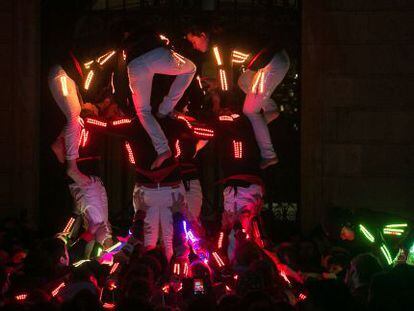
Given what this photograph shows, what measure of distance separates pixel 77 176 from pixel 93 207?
1.42 feet

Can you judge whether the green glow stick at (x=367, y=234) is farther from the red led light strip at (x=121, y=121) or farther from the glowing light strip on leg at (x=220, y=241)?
the red led light strip at (x=121, y=121)

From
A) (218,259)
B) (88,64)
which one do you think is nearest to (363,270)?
(218,259)

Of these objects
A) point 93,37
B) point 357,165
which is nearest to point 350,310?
point 357,165

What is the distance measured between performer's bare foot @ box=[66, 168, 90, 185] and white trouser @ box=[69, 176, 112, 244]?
0.21 ft

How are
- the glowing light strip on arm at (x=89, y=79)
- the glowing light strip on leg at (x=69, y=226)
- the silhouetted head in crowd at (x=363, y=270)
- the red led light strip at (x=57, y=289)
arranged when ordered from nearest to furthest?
the silhouetted head in crowd at (x=363, y=270) → the red led light strip at (x=57, y=289) → the glowing light strip on arm at (x=89, y=79) → the glowing light strip on leg at (x=69, y=226)

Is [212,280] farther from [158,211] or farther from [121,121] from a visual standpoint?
[121,121]

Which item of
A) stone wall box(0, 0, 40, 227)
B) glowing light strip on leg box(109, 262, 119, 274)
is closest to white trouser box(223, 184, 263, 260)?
glowing light strip on leg box(109, 262, 119, 274)

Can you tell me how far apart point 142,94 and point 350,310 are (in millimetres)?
3941

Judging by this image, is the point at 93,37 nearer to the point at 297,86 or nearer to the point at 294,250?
the point at 297,86

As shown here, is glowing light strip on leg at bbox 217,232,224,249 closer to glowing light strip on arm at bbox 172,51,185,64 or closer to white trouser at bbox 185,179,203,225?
white trouser at bbox 185,179,203,225

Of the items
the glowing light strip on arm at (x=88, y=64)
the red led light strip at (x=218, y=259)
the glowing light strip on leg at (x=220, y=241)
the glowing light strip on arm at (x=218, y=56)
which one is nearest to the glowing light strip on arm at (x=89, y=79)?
the glowing light strip on arm at (x=88, y=64)

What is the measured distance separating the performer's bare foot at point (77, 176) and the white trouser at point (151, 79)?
119cm

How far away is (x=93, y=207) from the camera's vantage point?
9508 millimetres

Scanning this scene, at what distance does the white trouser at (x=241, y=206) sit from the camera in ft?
29.7
